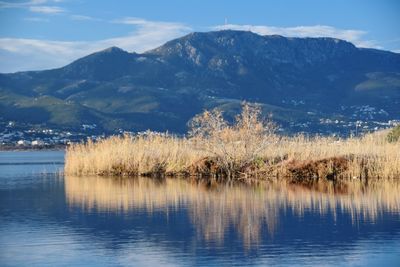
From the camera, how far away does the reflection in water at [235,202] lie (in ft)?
72.0

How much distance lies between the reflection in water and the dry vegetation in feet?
12.1

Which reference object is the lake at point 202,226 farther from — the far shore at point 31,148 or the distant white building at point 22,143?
the distant white building at point 22,143

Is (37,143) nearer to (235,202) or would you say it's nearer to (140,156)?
(140,156)

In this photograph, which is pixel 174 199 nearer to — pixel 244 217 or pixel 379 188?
pixel 244 217

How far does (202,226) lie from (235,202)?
20.6 ft

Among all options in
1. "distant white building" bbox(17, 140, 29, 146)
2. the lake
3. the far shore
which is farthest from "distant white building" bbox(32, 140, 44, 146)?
the lake

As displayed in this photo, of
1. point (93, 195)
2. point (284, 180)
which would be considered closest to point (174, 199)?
point (93, 195)

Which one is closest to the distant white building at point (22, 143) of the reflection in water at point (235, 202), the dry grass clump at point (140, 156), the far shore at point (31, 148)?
the far shore at point (31, 148)

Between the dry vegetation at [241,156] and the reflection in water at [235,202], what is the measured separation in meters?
3.69

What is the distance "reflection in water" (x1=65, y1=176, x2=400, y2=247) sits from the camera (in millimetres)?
21938

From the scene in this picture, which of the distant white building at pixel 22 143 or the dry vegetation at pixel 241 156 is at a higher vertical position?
the distant white building at pixel 22 143

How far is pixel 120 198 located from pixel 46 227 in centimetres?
803

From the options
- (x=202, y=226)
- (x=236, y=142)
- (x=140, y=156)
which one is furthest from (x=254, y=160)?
(x=202, y=226)

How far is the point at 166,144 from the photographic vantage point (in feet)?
142
